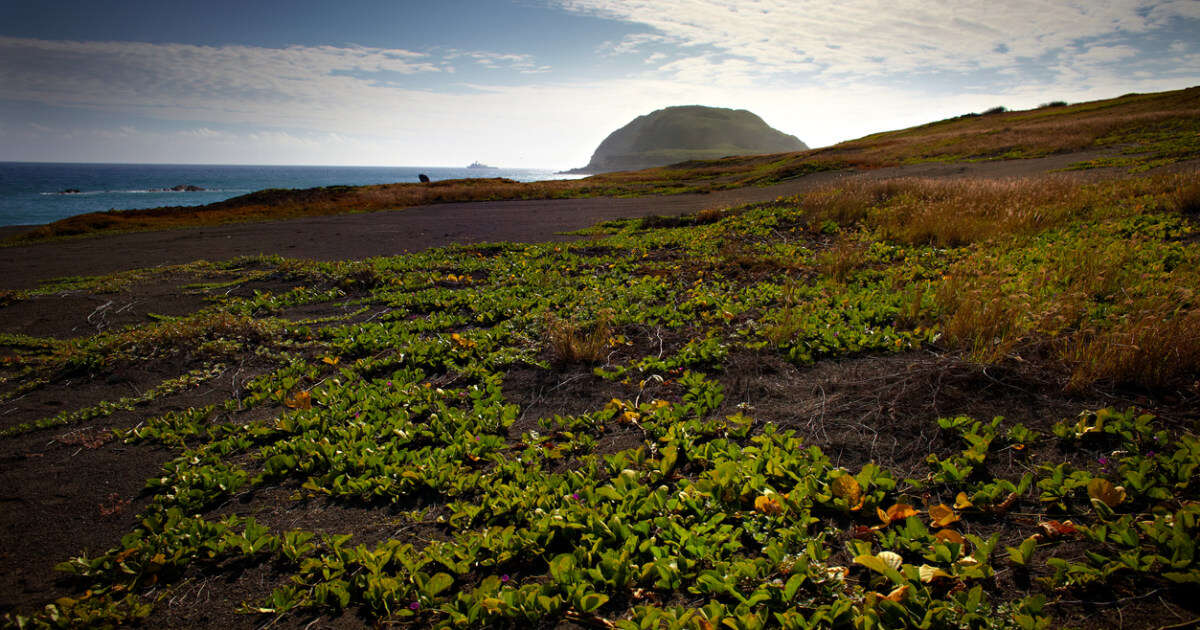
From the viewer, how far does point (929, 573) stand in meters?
1.94

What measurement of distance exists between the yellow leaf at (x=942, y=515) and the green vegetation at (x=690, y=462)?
0.07 feet

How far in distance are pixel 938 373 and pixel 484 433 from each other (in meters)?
3.42

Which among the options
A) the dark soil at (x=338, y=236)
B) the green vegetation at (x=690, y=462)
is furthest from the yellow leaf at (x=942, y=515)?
the dark soil at (x=338, y=236)

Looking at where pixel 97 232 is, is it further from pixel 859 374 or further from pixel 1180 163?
pixel 1180 163

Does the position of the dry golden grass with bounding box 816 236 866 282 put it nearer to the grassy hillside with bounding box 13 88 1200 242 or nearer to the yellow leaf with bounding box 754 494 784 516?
the yellow leaf with bounding box 754 494 784 516

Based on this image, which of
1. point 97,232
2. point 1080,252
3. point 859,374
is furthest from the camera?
point 97,232

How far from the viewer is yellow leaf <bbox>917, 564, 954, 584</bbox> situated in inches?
76.0

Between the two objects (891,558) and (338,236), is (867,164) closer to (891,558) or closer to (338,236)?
(338,236)

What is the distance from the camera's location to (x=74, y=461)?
134 inches

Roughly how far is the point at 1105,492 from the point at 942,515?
0.71 m

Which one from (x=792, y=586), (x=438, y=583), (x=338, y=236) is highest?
(x=338, y=236)

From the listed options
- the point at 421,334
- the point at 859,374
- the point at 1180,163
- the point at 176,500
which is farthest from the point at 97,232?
the point at 1180,163

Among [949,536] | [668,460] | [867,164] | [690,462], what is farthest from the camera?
[867,164]

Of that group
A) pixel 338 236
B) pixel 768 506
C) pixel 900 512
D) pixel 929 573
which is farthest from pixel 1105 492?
pixel 338 236
